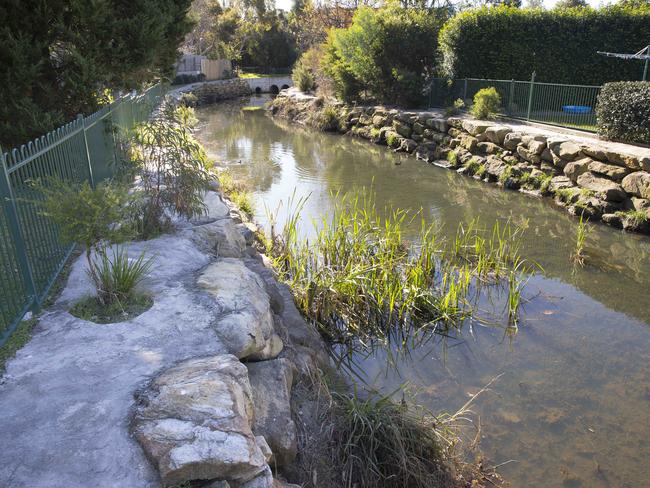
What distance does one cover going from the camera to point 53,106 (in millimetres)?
7719

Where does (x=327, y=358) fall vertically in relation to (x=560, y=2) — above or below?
below

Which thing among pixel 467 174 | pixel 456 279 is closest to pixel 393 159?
pixel 467 174

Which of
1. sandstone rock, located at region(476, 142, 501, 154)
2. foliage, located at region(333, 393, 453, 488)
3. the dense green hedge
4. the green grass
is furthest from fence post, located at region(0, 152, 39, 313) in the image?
the dense green hedge

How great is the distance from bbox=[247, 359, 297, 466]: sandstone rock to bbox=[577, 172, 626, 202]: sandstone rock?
8747 millimetres

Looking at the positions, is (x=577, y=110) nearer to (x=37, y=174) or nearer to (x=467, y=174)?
(x=467, y=174)

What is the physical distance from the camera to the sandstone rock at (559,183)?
1155 cm

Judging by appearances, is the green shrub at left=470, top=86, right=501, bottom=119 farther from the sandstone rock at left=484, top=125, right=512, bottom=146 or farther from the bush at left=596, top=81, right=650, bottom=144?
the bush at left=596, top=81, right=650, bottom=144

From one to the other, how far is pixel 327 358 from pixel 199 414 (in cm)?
256

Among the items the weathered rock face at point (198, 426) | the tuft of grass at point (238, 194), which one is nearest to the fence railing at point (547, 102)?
the tuft of grass at point (238, 194)

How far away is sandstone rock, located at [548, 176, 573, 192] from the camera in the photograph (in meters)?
11.5

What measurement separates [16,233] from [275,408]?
7.66 feet

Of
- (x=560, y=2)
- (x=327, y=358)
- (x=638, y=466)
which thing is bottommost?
(x=638, y=466)

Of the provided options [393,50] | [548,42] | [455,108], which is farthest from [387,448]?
[393,50]

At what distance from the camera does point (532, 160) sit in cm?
1283
